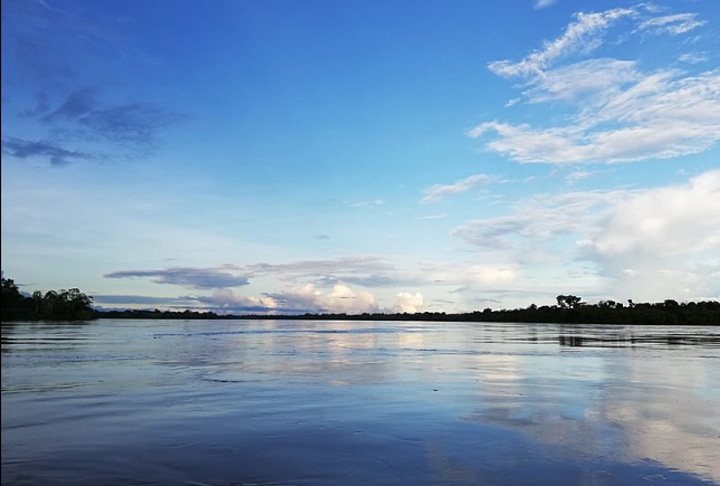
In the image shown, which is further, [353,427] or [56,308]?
[56,308]

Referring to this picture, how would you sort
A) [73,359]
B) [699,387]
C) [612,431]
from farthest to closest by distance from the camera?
[73,359], [699,387], [612,431]

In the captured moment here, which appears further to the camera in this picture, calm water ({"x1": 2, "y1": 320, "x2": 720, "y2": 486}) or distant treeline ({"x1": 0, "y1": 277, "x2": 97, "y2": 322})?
distant treeline ({"x1": 0, "y1": 277, "x2": 97, "y2": 322})

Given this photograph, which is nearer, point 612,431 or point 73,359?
point 612,431

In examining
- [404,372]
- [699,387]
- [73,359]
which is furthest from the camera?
[73,359]

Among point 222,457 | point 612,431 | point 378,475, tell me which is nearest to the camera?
point 378,475

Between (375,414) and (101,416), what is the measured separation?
21.5 feet

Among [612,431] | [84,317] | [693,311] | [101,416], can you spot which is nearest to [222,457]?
[101,416]

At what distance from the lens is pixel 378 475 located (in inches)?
379

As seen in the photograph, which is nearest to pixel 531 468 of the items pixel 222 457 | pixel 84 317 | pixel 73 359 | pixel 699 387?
pixel 222 457

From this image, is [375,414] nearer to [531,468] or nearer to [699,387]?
[531,468]

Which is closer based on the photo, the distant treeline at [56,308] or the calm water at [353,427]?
the calm water at [353,427]

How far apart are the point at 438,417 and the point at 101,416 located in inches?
317

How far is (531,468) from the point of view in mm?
10086

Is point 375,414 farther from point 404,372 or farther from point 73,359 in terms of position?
point 73,359
